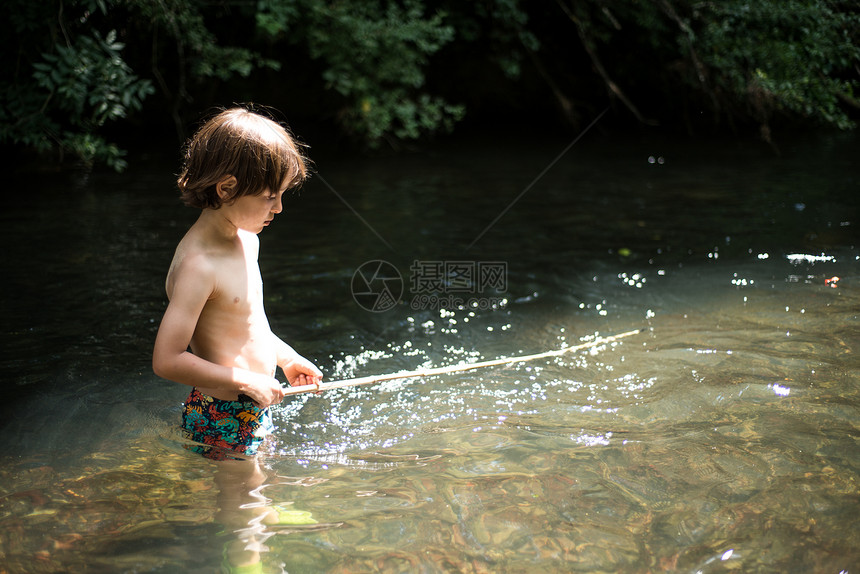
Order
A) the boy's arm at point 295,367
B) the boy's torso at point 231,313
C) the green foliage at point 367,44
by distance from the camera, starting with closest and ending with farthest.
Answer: the boy's torso at point 231,313 < the boy's arm at point 295,367 < the green foliage at point 367,44

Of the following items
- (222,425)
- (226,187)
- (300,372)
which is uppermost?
(226,187)

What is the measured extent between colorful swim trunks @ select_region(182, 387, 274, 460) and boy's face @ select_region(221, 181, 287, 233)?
1.81 feet

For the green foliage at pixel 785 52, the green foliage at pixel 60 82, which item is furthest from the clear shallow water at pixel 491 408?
the green foliage at pixel 785 52

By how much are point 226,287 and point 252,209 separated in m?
0.24

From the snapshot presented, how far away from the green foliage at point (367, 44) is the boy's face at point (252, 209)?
629 cm

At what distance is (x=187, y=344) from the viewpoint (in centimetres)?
Answer: 195

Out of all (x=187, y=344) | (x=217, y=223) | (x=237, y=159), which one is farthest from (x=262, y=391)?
(x=237, y=159)

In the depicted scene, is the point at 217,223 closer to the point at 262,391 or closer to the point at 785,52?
the point at 262,391

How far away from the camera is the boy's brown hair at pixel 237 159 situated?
1.98m

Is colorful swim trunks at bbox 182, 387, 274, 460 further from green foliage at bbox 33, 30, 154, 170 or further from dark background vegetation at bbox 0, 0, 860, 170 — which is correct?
dark background vegetation at bbox 0, 0, 860, 170

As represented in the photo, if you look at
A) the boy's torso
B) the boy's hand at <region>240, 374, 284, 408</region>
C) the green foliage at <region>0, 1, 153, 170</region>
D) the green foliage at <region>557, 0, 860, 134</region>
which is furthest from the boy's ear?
the green foliage at <region>557, 0, 860, 134</region>

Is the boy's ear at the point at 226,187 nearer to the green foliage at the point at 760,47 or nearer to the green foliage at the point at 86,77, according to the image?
the green foliage at the point at 86,77

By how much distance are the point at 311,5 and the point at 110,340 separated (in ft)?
18.2

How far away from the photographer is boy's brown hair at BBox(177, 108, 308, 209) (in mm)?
1978
